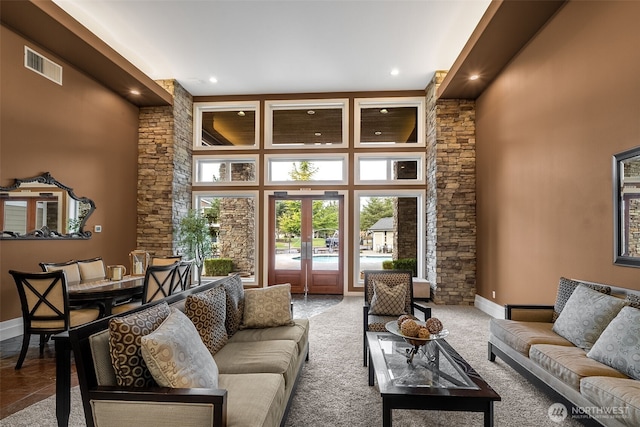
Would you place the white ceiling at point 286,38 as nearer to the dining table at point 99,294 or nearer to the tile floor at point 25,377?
the dining table at point 99,294

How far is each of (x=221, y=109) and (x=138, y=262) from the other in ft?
12.9

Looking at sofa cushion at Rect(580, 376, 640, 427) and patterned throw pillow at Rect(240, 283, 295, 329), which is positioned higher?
patterned throw pillow at Rect(240, 283, 295, 329)

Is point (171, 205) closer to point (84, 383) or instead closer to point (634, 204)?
point (84, 383)

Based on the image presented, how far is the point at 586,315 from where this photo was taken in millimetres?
2566

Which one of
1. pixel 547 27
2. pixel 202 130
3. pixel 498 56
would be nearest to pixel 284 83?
pixel 202 130

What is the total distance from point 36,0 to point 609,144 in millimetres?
6107

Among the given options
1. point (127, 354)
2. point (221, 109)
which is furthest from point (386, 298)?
point (221, 109)

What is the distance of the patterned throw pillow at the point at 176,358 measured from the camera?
4.86ft

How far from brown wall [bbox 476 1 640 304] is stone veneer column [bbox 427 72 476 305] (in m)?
0.59

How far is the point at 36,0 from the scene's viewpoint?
3.65 metres

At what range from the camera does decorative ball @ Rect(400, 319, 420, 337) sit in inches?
89.8

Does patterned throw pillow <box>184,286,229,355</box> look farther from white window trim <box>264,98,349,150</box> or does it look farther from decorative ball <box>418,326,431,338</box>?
white window trim <box>264,98,349,150</box>

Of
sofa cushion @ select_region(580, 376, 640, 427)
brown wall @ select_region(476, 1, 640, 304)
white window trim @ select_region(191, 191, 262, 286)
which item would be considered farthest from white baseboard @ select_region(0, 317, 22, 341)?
brown wall @ select_region(476, 1, 640, 304)

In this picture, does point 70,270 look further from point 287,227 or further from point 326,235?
point 326,235
